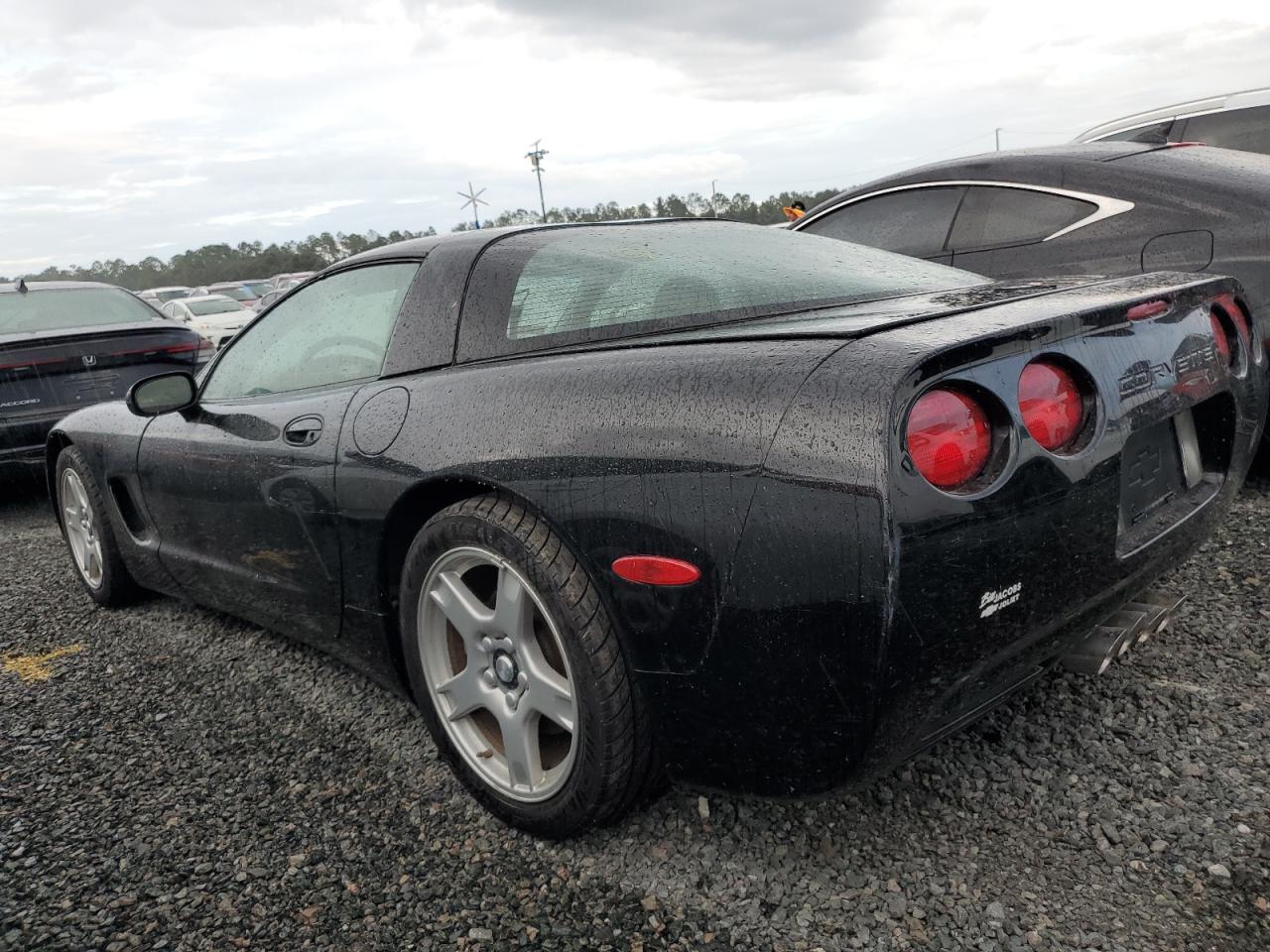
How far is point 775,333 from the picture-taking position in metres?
A: 1.79

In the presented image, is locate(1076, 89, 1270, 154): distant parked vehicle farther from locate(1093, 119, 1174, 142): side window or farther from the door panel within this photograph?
the door panel

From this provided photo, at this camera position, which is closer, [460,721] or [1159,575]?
[1159,575]

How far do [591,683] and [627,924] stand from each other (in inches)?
17.5

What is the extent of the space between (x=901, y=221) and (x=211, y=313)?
17802mm

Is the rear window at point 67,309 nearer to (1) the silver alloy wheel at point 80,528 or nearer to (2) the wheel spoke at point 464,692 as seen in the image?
(1) the silver alloy wheel at point 80,528

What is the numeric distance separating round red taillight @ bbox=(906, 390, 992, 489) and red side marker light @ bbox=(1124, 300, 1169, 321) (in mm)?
527

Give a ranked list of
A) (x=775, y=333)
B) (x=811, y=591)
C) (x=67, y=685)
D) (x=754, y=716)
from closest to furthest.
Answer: (x=811, y=591)
(x=754, y=716)
(x=775, y=333)
(x=67, y=685)

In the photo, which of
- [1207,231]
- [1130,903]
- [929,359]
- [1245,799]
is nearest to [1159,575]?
[1245,799]

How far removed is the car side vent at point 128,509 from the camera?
140 inches

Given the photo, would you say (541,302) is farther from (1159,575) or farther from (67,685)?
(67,685)

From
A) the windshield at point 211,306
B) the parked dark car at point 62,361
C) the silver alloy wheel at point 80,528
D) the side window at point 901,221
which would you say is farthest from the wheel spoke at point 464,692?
the windshield at point 211,306

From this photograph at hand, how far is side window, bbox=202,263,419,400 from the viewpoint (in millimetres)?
2609

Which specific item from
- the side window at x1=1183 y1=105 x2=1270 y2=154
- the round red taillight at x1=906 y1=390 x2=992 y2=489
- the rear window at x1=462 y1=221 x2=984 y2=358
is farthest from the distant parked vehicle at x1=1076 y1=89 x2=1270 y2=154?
the round red taillight at x1=906 y1=390 x2=992 y2=489

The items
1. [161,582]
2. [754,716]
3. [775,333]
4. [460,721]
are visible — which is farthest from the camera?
[161,582]
